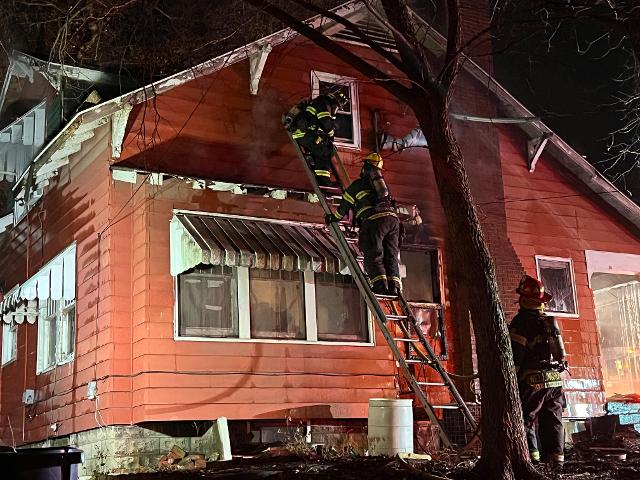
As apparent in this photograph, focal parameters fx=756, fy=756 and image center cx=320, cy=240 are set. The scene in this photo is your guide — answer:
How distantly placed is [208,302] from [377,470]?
4.20 m

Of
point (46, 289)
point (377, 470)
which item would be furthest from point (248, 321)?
point (377, 470)

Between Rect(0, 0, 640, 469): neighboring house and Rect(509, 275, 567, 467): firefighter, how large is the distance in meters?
2.79

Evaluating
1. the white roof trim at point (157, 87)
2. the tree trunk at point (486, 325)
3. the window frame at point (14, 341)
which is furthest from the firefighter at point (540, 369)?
the window frame at point (14, 341)

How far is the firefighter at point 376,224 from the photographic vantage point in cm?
930

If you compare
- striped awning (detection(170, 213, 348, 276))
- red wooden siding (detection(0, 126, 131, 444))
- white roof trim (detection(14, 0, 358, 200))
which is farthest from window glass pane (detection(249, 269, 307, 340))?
white roof trim (detection(14, 0, 358, 200))

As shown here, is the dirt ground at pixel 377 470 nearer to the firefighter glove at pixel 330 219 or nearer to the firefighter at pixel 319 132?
the firefighter glove at pixel 330 219

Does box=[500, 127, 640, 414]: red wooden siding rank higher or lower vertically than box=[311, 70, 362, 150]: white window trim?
lower

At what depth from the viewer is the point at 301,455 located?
28.0 feet

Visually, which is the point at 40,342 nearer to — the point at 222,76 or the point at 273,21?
the point at 222,76

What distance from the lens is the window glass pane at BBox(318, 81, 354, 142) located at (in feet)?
38.2

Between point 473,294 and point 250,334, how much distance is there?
4325 millimetres

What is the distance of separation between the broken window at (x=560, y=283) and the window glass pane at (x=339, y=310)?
12.9 ft

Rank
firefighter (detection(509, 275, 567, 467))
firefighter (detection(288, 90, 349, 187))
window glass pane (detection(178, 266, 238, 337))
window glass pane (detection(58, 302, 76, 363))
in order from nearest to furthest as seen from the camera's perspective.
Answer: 1. firefighter (detection(509, 275, 567, 467))
2. window glass pane (detection(178, 266, 238, 337))
3. firefighter (detection(288, 90, 349, 187))
4. window glass pane (detection(58, 302, 76, 363))

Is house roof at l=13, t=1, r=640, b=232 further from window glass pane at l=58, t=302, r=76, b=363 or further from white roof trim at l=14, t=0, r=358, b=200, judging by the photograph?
window glass pane at l=58, t=302, r=76, b=363
